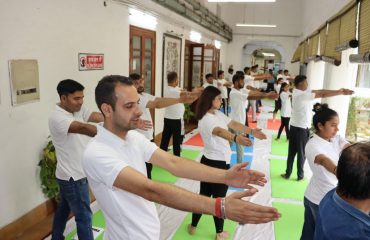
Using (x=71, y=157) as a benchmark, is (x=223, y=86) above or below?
above

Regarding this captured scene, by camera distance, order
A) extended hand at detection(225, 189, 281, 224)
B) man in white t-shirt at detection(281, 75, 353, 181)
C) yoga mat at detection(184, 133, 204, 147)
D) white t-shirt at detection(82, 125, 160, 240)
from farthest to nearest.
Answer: yoga mat at detection(184, 133, 204, 147)
man in white t-shirt at detection(281, 75, 353, 181)
white t-shirt at detection(82, 125, 160, 240)
extended hand at detection(225, 189, 281, 224)

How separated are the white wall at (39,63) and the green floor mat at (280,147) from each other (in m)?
4.39

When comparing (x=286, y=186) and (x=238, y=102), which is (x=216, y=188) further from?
(x=238, y=102)

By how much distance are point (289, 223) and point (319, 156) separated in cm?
178

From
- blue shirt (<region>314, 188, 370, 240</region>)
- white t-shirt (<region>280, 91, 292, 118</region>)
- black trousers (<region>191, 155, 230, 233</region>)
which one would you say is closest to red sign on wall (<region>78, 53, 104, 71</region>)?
black trousers (<region>191, 155, 230, 233</region>)

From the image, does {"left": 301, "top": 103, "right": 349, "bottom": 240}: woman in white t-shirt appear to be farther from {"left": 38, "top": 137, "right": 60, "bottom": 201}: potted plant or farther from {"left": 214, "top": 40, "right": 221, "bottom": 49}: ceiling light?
{"left": 214, "top": 40, "right": 221, "bottom": 49}: ceiling light

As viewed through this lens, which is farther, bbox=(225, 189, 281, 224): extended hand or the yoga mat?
the yoga mat

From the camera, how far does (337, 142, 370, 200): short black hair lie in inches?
58.9

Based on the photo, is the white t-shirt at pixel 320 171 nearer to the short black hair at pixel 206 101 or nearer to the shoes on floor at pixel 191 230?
the short black hair at pixel 206 101

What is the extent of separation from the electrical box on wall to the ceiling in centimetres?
1387

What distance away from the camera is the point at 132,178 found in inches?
60.7

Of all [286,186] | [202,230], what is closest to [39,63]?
[202,230]

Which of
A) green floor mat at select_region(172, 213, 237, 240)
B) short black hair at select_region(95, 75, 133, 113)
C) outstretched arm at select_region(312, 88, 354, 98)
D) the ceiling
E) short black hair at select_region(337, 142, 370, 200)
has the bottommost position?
green floor mat at select_region(172, 213, 237, 240)

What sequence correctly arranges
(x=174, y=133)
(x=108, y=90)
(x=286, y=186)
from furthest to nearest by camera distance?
(x=174, y=133) → (x=286, y=186) → (x=108, y=90)
